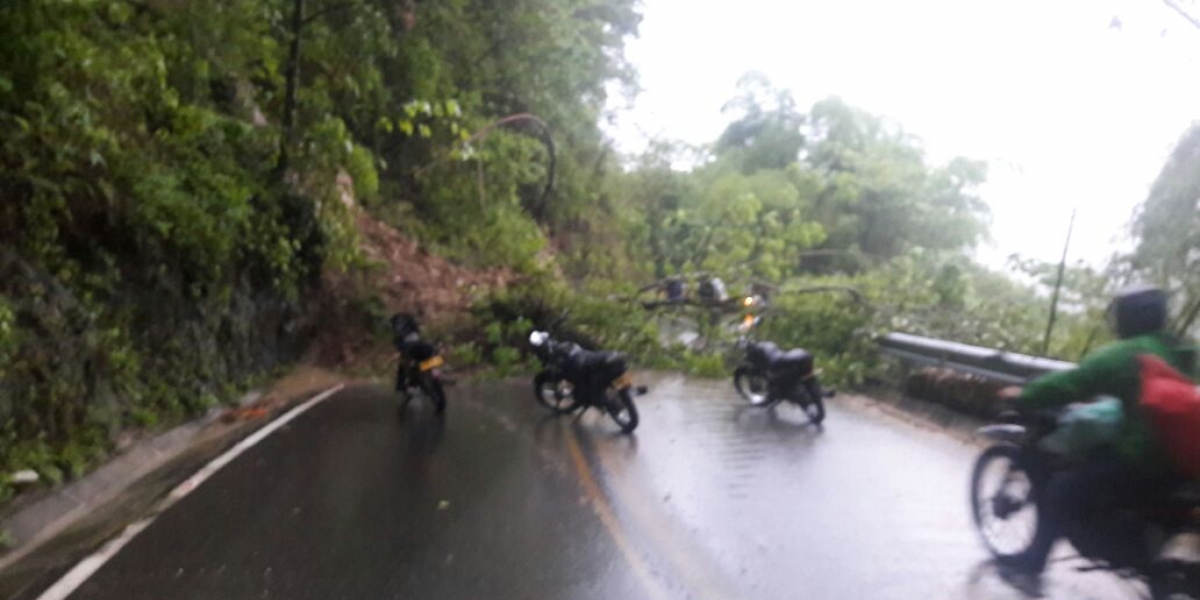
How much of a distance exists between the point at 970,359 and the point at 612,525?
604 cm

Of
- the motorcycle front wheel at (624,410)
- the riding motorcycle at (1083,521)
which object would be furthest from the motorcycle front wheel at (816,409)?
the riding motorcycle at (1083,521)

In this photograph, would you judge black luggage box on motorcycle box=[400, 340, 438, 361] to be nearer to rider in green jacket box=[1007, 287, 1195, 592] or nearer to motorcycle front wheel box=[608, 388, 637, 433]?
motorcycle front wheel box=[608, 388, 637, 433]

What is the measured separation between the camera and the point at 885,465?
10.9 m

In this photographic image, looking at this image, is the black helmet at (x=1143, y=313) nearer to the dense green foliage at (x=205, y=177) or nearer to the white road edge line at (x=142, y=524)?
the white road edge line at (x=142, y=524)

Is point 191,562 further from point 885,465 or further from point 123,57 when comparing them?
point 123,57

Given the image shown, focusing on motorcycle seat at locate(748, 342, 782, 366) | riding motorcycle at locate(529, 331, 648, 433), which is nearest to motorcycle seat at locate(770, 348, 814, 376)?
motorcycle seat at locate(748, 342, 782, 366)

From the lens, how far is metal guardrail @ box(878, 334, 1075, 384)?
11375mm

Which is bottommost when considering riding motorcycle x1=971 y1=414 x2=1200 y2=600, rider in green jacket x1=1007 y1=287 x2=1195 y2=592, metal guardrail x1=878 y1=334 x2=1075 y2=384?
metal guardrail x1=878 y1=334 x2=1075 y2=384

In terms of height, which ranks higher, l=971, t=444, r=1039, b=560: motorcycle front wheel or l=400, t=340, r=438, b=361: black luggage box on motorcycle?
l=971, t=444, r=1039, b=560: motorcycle front wheel

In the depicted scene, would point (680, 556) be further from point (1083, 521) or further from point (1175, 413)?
point (1175, 413)

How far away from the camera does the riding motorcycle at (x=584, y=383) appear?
43.6 feet

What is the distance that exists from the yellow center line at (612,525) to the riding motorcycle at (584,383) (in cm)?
109

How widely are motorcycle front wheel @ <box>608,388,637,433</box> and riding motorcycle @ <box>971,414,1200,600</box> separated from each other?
5.75 m

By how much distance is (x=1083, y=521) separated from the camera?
6406 mm
